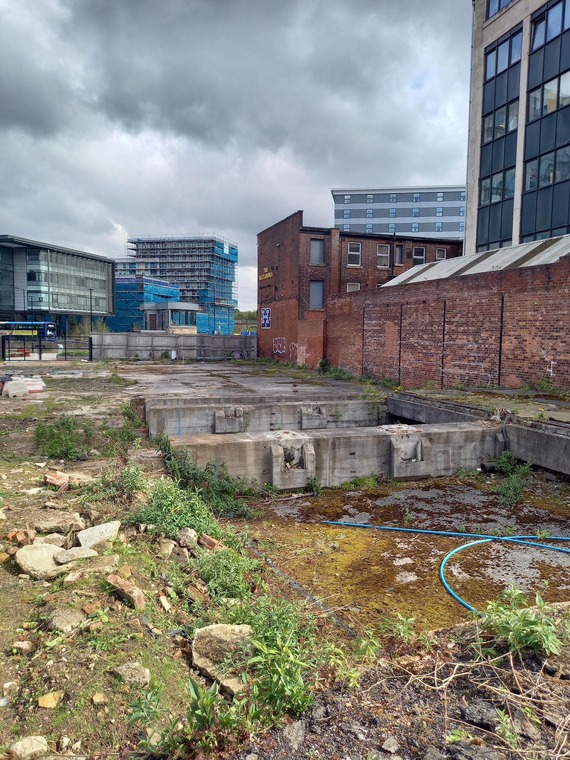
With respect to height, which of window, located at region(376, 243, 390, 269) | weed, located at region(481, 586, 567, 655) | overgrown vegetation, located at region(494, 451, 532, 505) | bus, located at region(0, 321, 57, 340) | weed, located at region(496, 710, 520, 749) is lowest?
overgrown vegetation, located at region(494, 451, 532, 505)

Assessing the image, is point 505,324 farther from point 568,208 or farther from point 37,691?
point 37,691

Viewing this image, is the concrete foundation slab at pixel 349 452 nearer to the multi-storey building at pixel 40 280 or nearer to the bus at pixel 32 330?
the bus at pixel 32 330

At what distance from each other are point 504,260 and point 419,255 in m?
16.2

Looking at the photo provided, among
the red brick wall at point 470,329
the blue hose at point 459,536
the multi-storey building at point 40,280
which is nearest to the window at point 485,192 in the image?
the red brick wall at point 470,329

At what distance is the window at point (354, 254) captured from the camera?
104 ft

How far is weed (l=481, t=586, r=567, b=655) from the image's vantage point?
3480 mm

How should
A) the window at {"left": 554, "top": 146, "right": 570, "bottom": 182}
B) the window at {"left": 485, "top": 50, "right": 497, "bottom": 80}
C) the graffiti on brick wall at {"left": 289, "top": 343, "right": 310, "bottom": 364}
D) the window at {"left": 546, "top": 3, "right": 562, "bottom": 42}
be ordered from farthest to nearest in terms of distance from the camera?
1. the graffiti on brick wall at {"left": 289, "top": 343, "right": 310, "bottom": 364}
2. the window at {"left": 485, "top": 50, "right": 497, "bottom": 80}
3. the window at {"left": 546, "top": 3, "right": 562, "bottom": 42}
4. the window at {"left": 554, "top": 146, "right": 570, "bottom": 182}

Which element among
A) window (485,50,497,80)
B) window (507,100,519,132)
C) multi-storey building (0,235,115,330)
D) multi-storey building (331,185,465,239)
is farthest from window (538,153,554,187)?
multi-storey building (331,185,465,239)

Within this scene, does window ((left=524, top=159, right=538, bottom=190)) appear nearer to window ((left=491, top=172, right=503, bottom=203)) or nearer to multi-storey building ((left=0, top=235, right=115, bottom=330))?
window ((left=491, top=172, right=503, bottom=203))

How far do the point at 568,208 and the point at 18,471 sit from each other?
21.1 meters

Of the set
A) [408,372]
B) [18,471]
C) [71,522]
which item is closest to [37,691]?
[71,522]

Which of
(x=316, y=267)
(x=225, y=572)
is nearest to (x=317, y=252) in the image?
(x=316, y=267)

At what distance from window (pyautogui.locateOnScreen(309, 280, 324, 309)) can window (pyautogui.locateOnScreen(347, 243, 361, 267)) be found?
2430mm

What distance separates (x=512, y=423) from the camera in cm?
1106
